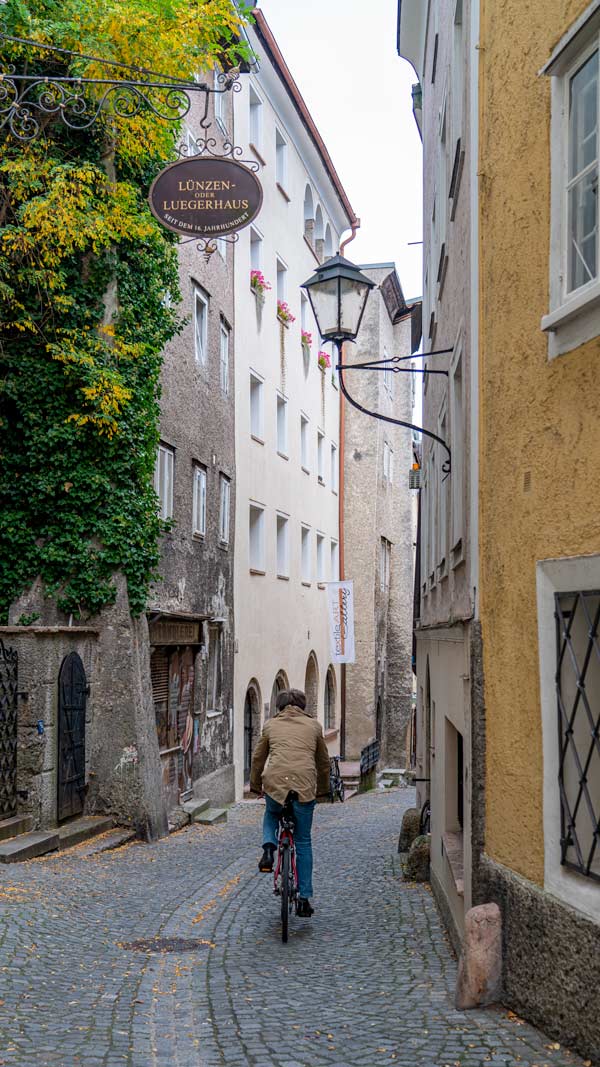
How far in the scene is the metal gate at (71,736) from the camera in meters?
12.9

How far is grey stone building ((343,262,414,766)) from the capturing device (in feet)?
124

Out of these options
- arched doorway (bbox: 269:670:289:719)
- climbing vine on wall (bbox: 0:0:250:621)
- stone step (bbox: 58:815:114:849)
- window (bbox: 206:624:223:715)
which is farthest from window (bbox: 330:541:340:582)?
stone step (bbox: 58:815:114:849)

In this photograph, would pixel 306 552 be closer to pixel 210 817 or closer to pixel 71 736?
pixel 210 817

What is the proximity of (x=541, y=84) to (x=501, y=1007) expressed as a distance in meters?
4.63

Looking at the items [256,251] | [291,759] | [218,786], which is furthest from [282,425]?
[291,759]

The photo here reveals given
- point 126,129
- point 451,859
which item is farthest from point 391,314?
point 451,859

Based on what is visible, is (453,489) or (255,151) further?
(255,151)

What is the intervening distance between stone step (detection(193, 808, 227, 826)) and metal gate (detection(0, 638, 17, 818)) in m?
6.09

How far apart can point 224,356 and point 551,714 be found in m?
18.3

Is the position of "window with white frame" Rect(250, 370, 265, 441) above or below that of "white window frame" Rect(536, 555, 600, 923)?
above

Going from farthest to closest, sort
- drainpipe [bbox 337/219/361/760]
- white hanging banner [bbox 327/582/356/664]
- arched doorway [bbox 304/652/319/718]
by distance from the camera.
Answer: drainpipe [bbox 337/219/361/760], arched doorway [bbox 304/652/319/718], white hanging banner [bbox 327/582/356/664]

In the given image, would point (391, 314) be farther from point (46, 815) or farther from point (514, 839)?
point (514, 839)

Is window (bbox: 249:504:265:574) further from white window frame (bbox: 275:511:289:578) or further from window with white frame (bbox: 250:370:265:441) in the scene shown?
white window frame (bbox: 275:511:289:578)

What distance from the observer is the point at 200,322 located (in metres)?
21.3
